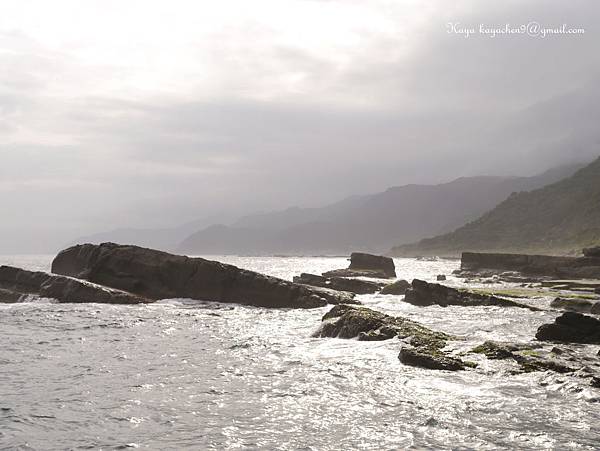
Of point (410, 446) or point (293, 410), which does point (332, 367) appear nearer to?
point (293, 410)

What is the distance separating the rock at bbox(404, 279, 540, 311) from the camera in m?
43.7

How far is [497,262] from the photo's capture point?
339 feet

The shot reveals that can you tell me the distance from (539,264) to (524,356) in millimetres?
75317

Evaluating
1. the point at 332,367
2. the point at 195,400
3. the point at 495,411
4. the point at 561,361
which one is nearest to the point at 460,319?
the point at 561,361

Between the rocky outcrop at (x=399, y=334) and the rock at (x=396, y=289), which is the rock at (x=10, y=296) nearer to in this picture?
the rocky outcrop at (x=399, y=334)

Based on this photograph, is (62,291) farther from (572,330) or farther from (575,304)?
(575,304)

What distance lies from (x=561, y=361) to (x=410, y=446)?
36.6 ft

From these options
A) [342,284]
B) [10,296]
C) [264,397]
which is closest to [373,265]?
[342,284]

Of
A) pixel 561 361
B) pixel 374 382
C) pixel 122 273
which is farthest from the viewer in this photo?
pixel 122 273

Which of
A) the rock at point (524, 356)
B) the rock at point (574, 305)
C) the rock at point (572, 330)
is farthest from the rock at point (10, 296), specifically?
the rock at point (574, 305)

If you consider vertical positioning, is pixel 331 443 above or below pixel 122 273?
below

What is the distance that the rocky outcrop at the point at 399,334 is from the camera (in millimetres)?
20609

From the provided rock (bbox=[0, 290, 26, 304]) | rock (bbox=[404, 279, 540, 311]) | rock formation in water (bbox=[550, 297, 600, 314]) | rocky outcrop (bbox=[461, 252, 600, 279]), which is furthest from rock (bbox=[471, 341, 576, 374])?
rocky outcrop (bbox=[461, 252, 600, 279])

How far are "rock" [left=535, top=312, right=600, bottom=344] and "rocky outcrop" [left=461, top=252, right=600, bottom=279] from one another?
2277 inches
